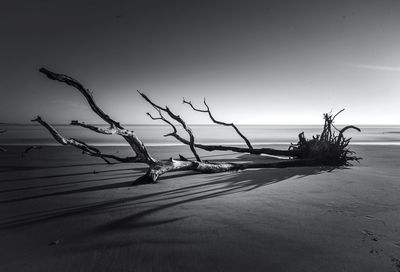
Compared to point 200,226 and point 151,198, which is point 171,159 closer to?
point 151,198

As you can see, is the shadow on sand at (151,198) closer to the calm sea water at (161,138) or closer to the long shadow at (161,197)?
the long shadow at (161,197)

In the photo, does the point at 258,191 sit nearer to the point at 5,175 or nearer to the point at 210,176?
the point at 210,176

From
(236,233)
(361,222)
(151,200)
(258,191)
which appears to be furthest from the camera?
(258,191)

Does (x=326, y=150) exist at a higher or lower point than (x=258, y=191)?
higher

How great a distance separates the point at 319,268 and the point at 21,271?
2052 millimetres

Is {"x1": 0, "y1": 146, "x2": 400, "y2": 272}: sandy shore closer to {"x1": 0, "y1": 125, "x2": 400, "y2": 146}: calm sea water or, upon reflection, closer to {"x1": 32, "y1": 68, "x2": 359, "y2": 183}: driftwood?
{"x1": 32, "y1": 68, "x2": 359, "y2": 183}: driftwood

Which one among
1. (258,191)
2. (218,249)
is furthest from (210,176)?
(218,249)

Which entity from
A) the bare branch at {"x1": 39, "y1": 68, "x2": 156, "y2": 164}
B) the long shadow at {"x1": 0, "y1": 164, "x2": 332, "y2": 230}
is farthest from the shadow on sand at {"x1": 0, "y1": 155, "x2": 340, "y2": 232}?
the bare branch at {"x1": 39, "y1": 68, "x2": 156, "y2": 164}

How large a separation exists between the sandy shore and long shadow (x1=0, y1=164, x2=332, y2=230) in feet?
0.05

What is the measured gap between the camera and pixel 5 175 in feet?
18.7

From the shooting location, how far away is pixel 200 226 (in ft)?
9.23

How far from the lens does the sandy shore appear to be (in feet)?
6.83

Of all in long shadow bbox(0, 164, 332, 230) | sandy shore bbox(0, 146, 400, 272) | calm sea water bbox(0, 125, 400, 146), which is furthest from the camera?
calm sea water bbox(0, 125, 400, 146)

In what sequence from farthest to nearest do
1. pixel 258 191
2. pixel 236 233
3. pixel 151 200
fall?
pixel 258 191, pixel 151 200, pixel 236 233
